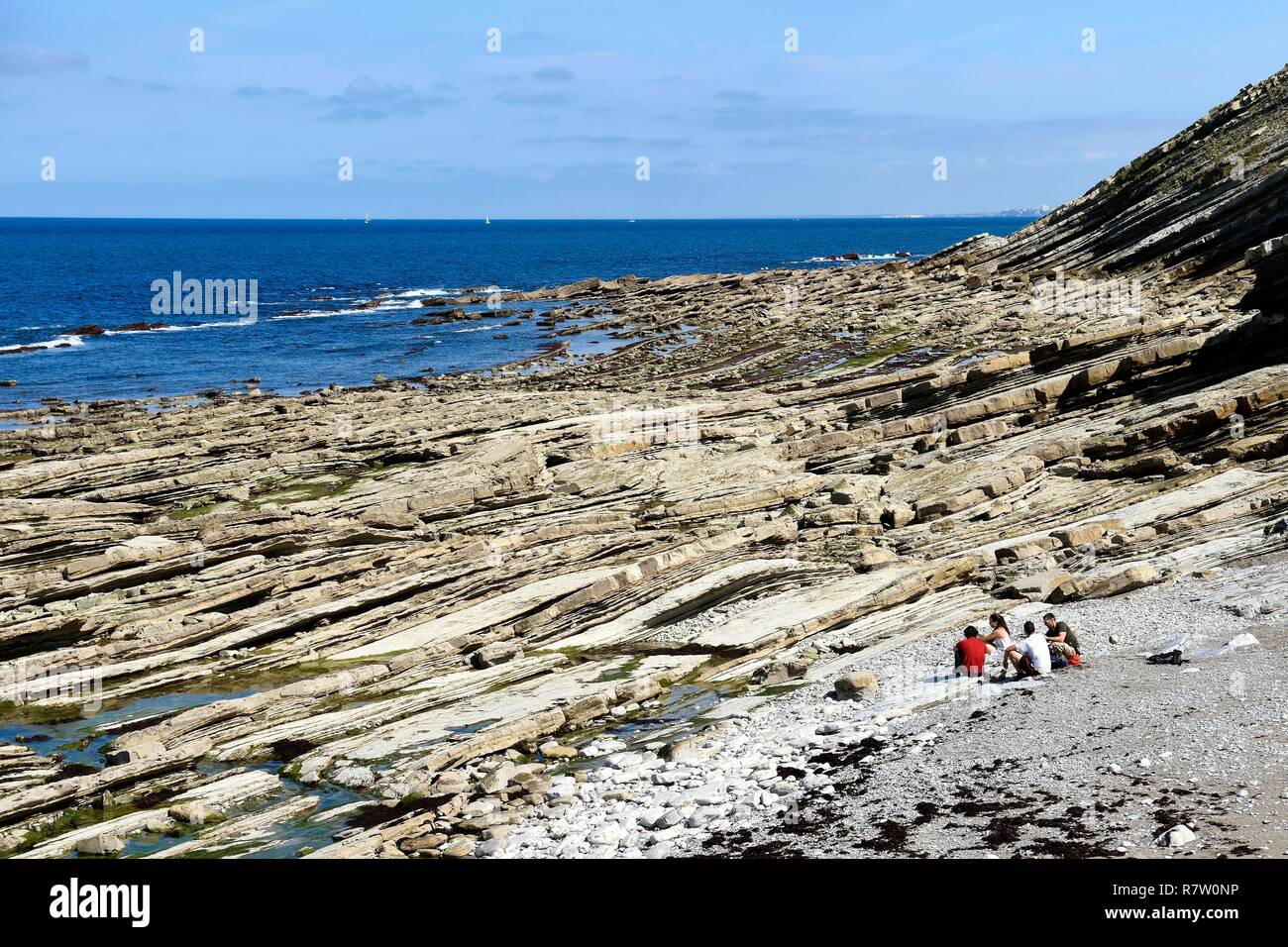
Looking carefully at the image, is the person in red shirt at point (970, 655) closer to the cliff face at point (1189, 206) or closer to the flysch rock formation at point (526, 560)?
the flysch rock formation at point (526, 560)

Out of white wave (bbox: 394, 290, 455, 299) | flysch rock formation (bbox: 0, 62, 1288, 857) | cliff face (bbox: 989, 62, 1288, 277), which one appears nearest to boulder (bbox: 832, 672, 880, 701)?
flysch rock formation (bbox: 0, 62, 1288, 857)

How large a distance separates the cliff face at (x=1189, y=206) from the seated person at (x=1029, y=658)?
184 feet

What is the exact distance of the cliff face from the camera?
2899 inches

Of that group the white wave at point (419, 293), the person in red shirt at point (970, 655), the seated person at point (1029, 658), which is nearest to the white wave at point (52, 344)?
the white wave at point (419, 293)

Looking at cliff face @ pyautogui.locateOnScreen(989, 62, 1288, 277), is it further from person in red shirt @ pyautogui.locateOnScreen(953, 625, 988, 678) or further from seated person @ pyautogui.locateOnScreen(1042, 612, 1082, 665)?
person in red shirt @ pyautogui.locateOnScreen(953, 625, 988, 678)

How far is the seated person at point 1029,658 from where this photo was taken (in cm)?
2292

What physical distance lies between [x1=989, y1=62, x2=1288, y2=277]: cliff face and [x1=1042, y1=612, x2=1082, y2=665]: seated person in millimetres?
55128

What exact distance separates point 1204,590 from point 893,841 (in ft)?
43.7

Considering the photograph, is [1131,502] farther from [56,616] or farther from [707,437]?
[56,616]

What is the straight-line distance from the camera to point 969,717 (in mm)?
21375

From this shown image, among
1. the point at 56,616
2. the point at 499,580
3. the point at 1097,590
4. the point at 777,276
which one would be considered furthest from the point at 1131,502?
the point at 777,276
